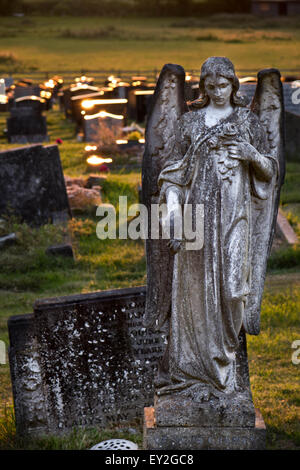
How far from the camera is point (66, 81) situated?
41.3 metres

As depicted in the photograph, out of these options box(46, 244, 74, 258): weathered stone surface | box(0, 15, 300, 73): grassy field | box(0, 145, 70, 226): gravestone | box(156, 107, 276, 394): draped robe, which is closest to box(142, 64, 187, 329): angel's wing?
box(156, 107, 276, 394): draped robe

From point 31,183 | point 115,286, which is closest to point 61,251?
point 115,286

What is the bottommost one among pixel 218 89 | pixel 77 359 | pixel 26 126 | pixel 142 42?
pixel 142 42

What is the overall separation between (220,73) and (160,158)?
712mm

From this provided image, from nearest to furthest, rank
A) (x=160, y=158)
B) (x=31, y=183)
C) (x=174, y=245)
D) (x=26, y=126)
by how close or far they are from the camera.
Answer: (x=174, y=245), (x=160, y=158), (x=31, y=183), (x=26, y=126)

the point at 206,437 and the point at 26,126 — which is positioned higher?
the point at 206,437

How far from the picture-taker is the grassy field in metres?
51.2

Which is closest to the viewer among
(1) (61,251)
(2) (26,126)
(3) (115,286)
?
(3) (115,286)

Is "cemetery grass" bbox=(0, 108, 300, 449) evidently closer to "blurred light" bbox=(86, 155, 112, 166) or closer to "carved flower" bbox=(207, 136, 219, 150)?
"blurred light" bbox=(86, 155, 112, 166)

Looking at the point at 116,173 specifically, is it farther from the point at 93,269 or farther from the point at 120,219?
→ the point at 93,269

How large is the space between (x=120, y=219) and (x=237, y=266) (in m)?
8.47

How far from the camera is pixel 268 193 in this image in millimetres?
5340

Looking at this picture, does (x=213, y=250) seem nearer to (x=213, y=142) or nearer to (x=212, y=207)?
(x=212, y=207)

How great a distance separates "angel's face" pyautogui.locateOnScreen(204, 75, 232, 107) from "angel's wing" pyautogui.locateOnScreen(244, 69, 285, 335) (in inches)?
14.5
